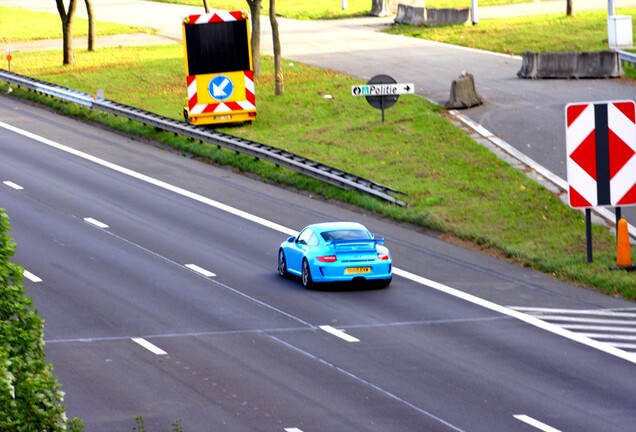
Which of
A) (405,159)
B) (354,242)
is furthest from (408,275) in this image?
(405,159)

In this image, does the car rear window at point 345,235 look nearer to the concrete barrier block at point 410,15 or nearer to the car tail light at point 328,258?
the car tail light at point 328,258

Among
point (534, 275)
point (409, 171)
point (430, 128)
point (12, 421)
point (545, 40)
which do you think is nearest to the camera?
point (12, 421)

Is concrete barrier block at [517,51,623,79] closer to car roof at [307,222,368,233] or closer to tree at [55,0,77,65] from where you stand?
tree at [55,0,77,65]

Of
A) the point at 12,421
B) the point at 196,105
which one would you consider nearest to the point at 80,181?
the point at 196,105

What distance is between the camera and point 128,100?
153ft

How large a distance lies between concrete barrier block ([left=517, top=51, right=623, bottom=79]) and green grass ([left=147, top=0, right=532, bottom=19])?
3440 cm

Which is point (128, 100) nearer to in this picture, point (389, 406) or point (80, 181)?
point (80, 181)

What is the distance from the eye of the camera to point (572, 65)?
46.6 m

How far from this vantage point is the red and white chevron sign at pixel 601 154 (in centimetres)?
2411

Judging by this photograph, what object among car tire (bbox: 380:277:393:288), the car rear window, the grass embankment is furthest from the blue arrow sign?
car tire (bbox: 380:277:393:288)

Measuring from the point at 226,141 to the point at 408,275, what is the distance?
13.1m

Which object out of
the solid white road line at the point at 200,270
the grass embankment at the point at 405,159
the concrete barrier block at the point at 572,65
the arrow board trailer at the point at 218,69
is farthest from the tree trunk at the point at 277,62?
the solid white road line at the point at 200,270

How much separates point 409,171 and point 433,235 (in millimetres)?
5480

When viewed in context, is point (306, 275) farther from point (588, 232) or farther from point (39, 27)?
point (39, 27)
